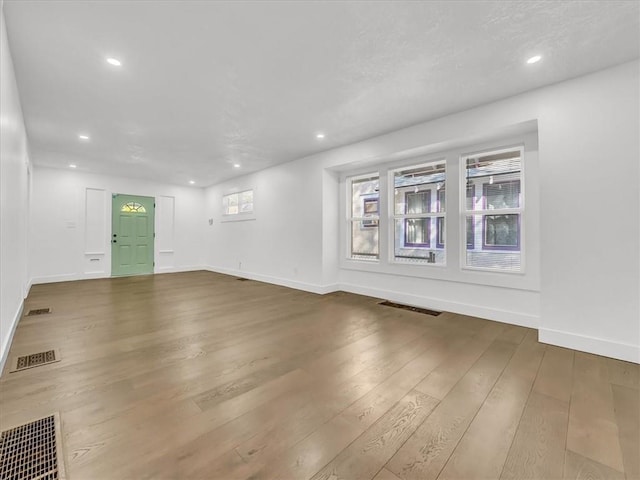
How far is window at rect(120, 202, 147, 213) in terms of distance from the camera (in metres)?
7.23

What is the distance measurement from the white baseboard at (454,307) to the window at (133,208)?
6090 millimetres

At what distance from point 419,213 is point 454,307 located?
146 cm

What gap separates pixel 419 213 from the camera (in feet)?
14.2

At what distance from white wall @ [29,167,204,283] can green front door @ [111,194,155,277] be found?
0.13 meters

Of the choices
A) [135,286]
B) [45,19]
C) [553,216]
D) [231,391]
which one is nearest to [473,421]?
[231,391]

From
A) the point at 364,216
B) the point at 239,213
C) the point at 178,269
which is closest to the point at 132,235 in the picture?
the point at 178,269

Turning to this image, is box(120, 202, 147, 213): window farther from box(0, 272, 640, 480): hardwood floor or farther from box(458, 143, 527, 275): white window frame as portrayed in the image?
box(458, 143, 527, 275): white window frame

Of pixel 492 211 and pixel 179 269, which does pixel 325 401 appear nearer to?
pixel 492 211

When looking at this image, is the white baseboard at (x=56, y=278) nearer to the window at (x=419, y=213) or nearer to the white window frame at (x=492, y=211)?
the window at (x=419, y=213)

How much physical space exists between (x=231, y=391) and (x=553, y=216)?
3.34 meters

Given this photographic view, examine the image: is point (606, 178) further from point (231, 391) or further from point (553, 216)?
point (231, 391)

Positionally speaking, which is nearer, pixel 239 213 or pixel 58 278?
pixel 58 278

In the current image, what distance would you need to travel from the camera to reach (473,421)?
1.64 metres

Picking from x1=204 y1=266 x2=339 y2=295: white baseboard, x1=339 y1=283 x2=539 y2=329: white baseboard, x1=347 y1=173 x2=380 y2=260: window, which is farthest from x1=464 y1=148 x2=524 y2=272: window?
x1=204 y1=266 x2=339 y2=295: white baseboard
